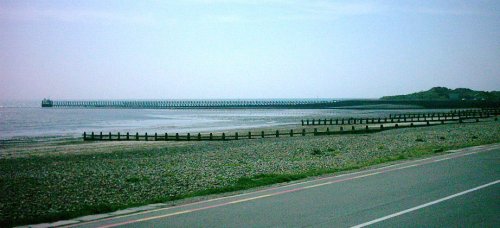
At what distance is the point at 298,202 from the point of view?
10.9m

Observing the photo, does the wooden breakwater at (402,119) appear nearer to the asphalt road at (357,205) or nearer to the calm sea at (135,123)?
the calm sea at (135,123)

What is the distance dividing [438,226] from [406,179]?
578 cm

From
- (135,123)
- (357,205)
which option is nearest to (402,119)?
(135,123)

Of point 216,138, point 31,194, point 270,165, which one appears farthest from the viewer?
point 216,138

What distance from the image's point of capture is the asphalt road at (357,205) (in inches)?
347

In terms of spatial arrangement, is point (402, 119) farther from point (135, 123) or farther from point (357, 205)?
point (357, 205)

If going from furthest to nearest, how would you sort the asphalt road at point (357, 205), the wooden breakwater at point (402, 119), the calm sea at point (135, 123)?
the calm sea at point (135, 123), the wooden breakwater at point (402, 119), the asphalt road at point (357, 205)

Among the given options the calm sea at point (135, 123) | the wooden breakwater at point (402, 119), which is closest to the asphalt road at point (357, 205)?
the calm sea at point (135, 123)

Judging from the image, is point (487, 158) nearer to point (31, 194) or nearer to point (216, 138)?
point (31, 194)

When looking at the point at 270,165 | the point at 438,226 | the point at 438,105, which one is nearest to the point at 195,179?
the point at 270,165

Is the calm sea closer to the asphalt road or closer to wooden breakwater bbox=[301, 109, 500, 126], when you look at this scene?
wooden breakwater bbox=[301, 109, 500, 126]

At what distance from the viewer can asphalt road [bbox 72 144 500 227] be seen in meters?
8.80

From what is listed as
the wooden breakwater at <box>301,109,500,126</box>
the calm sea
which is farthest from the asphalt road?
the wooden breakwater at <box>301,109,500,126</box>

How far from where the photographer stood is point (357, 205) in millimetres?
10320
